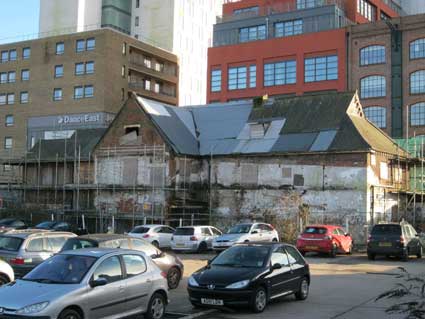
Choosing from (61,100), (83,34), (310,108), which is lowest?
(310,108)

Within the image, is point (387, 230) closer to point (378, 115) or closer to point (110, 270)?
point (110, 270)

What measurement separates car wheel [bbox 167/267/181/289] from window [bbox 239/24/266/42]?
205 ft

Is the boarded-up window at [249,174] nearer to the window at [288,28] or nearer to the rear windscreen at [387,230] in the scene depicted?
the rear windscreen at [387,230]

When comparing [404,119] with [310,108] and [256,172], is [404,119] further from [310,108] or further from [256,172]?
[256,172]

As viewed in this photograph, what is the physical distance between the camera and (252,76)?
2891 inches

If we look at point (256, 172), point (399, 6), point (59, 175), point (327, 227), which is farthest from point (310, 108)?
point (399, 6)

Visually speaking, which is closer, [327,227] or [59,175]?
[327,227]

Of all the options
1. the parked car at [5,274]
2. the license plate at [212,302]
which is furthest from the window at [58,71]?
the license plate at [212,302]

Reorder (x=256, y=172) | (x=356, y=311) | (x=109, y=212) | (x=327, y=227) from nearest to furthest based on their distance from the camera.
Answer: (x=356, y=311)
(x=327, y=227)
(x=256, y=172)
(x=109, y=212)

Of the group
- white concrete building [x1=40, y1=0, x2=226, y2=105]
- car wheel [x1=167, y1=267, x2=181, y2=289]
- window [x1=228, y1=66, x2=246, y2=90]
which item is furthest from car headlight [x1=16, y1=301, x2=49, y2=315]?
white concrete building [x1=40, y1=0, x2=226, y2=105]

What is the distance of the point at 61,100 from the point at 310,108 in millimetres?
45933

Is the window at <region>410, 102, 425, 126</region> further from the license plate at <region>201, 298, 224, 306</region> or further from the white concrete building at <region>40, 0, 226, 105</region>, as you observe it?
the license plate at <region>201, 298, 224, 306</region>

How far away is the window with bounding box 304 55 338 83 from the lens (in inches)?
2677

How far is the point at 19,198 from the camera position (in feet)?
154
